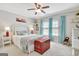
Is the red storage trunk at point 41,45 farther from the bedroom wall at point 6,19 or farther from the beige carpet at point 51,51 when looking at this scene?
the bedroom wall at point 6,19

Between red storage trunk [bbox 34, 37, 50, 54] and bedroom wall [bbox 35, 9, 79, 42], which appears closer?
bedroom wall [bbox 35, 9, 79, 42]

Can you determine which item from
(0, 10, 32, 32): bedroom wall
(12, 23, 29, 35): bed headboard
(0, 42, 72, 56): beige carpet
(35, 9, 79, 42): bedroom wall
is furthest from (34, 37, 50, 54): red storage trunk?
(0, 10, 32, 32): bedroom wall

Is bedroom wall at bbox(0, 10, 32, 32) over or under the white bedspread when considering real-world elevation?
over

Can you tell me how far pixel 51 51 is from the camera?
201cm

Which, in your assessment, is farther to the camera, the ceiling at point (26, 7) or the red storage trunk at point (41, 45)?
the red storage trunk at point (41, 45)

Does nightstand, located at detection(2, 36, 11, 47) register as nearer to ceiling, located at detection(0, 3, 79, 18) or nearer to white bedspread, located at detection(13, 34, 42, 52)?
white bedspread, located at detection(13, 34, 42, 52)

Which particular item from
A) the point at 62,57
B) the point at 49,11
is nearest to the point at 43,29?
the point at 49,11

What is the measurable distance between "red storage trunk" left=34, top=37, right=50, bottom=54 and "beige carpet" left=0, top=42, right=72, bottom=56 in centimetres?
8

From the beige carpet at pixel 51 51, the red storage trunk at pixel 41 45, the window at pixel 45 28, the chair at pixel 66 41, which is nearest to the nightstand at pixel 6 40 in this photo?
the beige carpet at pixel 51 51

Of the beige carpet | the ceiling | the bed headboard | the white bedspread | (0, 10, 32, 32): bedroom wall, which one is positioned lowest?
the beige carpet

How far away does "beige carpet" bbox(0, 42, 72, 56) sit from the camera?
1.95m

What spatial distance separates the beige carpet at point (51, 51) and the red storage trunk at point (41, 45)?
8 cm

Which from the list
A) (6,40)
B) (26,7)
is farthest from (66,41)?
(6,40)

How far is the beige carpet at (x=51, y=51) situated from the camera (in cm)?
195
